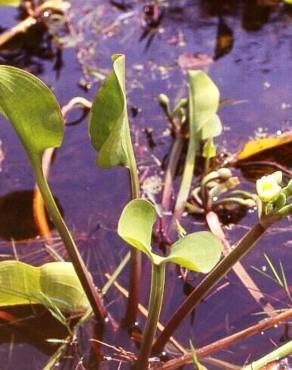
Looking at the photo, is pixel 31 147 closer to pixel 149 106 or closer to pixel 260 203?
pixel 260 203

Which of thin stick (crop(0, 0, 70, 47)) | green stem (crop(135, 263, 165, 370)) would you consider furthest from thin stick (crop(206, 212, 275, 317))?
thin stick (crop(0, 0, 70, 47))

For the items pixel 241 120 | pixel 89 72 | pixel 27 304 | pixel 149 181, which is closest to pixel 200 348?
pixel 27 304

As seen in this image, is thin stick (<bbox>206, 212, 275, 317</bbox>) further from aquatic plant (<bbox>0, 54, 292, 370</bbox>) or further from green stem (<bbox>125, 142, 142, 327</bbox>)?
green stem (<bbox>125, 142, 142, 327</bbox>)

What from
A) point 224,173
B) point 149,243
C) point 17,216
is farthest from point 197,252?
point 17,216

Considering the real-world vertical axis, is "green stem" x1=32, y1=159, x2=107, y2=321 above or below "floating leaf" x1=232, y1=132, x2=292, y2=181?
above

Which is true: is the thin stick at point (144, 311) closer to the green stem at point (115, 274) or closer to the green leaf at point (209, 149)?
the green stem at point (115, 274)

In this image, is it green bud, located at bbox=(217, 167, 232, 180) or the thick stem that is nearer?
the thick stem

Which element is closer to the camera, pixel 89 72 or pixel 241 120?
pixel 241 120

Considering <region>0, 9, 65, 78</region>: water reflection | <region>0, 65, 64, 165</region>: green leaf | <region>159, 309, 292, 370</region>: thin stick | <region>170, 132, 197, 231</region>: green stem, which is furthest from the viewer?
<region>0, 9, 65, 78</region>: water reflection
